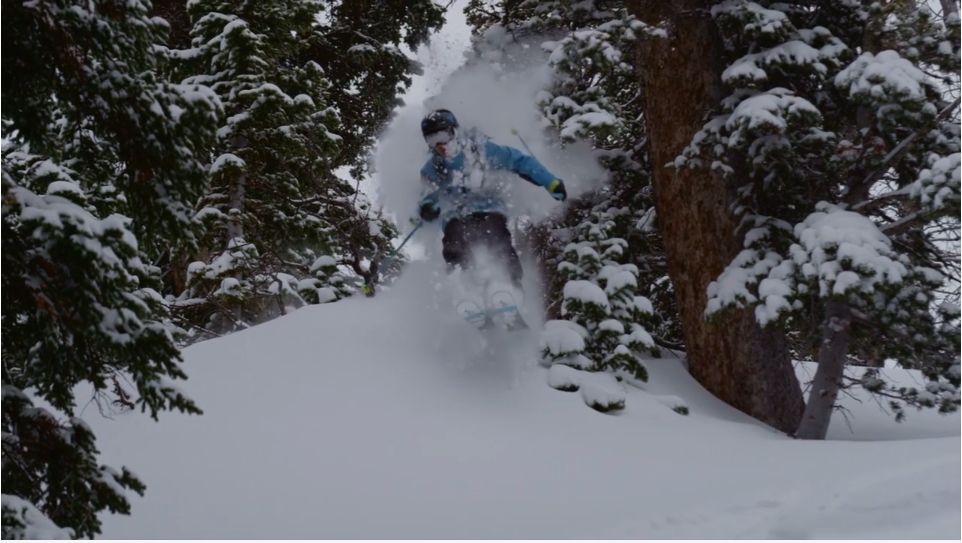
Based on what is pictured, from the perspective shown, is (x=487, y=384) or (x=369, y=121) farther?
(x=369, y=121)

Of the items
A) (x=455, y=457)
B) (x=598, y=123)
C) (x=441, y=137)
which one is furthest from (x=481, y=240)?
(x=455, y=457)

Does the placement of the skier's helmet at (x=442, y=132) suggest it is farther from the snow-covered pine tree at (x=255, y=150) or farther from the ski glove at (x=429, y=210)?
the snow-covered pine tree at (x=255, y=150)

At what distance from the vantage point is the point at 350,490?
4.51 meters

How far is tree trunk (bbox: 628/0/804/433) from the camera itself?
741cm

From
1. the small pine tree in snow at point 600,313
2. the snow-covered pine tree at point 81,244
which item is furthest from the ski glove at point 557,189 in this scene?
the snow-covered pine tree at point 81,244

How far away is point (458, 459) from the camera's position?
502cm

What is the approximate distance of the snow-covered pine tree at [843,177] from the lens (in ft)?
19.5

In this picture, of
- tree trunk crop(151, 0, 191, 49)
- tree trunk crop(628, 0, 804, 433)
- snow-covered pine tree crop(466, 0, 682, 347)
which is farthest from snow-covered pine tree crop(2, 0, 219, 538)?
tree trunk crop(151, 0, 191, 49)

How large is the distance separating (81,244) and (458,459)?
266 centimetres

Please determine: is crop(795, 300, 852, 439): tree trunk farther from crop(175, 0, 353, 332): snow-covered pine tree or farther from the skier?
crop(175, 0, 353, 332): snow-covered pine tree

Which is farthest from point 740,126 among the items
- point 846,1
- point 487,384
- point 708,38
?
point 487,384

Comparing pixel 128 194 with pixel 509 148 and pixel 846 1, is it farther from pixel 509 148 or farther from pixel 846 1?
pixel 846 1

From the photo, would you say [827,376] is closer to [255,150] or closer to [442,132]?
[442,132]

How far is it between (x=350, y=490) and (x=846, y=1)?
21.9ft
